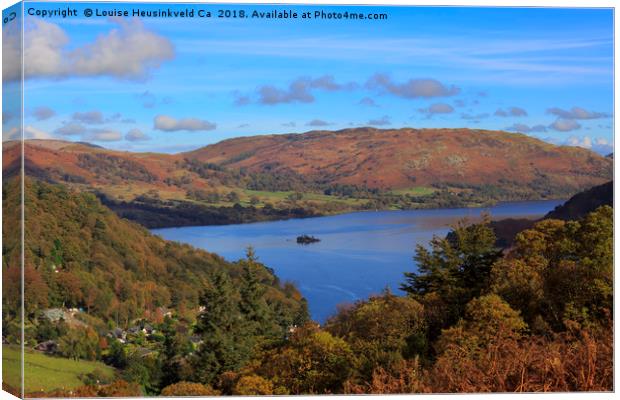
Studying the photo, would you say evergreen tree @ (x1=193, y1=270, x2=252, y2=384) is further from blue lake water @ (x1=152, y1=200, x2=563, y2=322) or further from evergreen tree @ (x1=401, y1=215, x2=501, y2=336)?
evergreen tree @ (x1=401, y1=215, x2=501, y2=336)

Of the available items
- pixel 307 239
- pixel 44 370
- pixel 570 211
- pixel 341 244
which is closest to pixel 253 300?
pixel 307 239

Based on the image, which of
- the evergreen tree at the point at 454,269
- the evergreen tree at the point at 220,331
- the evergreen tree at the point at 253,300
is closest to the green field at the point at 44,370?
the evergreen tree at the point at 220,331

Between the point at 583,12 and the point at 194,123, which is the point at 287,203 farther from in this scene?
the point at 583,12

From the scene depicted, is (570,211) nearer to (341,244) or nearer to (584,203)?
(584,203)

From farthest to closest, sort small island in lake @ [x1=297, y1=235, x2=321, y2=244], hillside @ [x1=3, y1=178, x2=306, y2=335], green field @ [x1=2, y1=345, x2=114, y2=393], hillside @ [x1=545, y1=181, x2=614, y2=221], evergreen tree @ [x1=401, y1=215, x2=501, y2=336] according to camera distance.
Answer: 1. hillside @ [x1=545, y1=181, x2=614, y2=221]
2. evergreen tree @ [x1=401, y1=215, x2=501, y2=336]
3. small island in lake @ [x1=297, y1=235, x2=321, y2=244]
4. hillside @ [x1=3, y1=178, x2=306, y2=335]
5. green field @ [x1=2, y1=345, x2=114, y2=393]

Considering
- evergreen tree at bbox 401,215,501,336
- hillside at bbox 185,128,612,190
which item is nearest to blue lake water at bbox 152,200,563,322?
evergreen tree at bbox 401,215,501,336

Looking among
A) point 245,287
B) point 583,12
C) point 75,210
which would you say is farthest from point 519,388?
point 75,210

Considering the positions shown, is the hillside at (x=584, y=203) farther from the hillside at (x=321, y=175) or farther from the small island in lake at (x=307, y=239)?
the small island in lake at (x=307, y=239)
